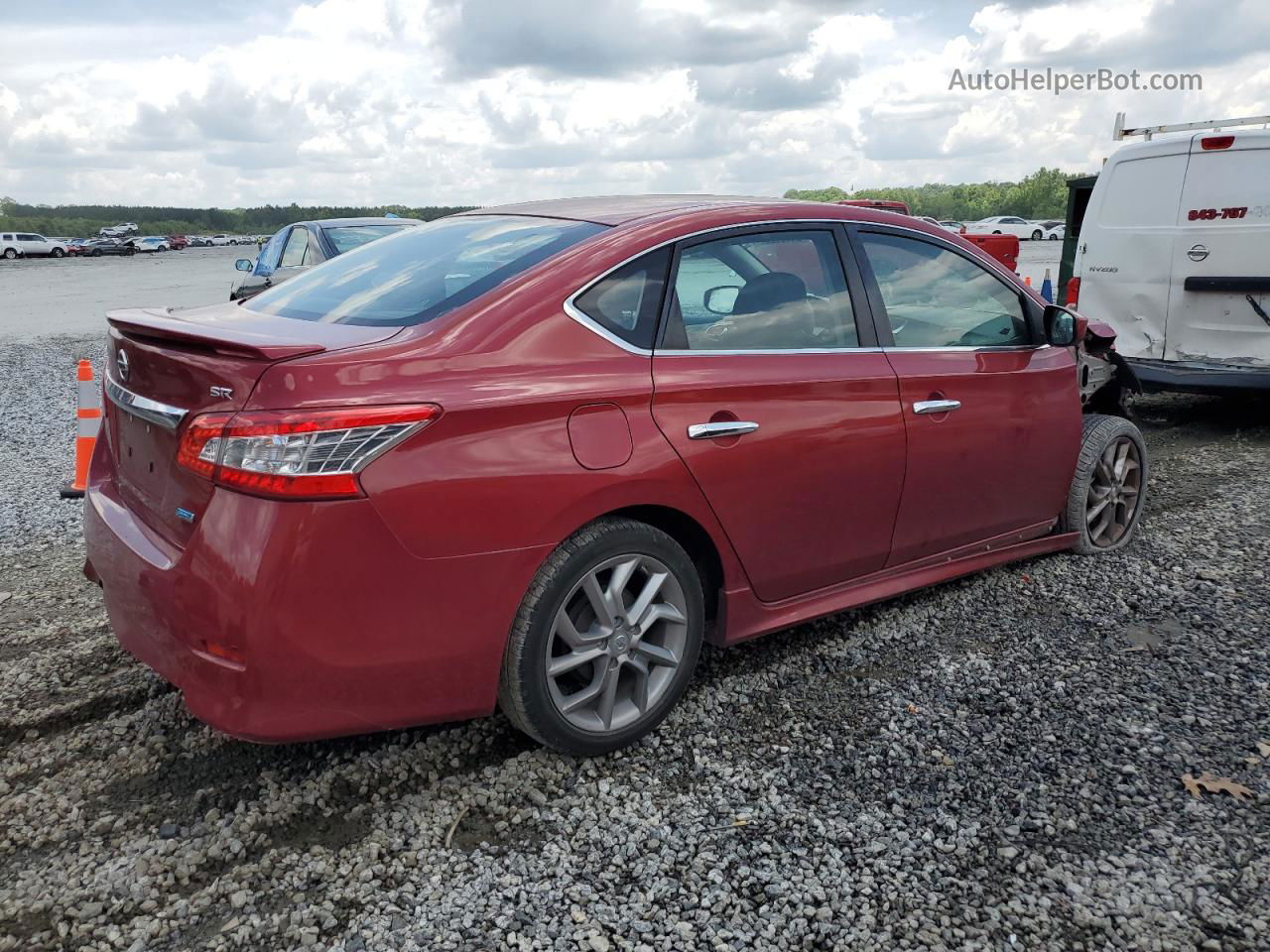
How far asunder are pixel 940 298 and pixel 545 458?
2.00 m

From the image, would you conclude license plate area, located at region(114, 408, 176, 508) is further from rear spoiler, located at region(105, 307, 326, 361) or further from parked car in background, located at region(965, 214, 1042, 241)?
parked car in background, located at region(965, 214, 1042, 241)

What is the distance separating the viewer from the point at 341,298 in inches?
129

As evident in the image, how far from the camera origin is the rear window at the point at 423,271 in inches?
119

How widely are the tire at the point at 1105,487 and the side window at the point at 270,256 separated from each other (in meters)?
9.07

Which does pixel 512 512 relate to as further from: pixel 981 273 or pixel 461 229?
pixel 981 273

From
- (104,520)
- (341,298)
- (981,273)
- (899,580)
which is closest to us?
(104,520)

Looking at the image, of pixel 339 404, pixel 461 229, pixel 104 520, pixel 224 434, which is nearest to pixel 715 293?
pixel 461 229

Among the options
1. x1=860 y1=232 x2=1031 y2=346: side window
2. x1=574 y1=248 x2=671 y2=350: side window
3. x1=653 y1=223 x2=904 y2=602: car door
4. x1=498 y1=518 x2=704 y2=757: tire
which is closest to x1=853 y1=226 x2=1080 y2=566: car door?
x1=860 y1=232 x2=1031 y2=346: side window

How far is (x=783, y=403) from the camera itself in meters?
3.35

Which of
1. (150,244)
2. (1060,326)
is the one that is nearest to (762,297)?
(1060,326)

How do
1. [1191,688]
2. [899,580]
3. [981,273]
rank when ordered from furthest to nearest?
[981,273] < [899,580] < [1191,688]

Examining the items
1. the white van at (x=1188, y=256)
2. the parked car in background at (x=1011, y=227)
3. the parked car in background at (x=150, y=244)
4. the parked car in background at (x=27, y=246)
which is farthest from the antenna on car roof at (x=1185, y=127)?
→ the parked car in background at (x=150, y=244)

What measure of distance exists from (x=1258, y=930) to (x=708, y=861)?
4.20 ft

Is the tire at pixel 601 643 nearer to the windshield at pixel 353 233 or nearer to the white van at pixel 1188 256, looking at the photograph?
the white van at pixel 1188 256
